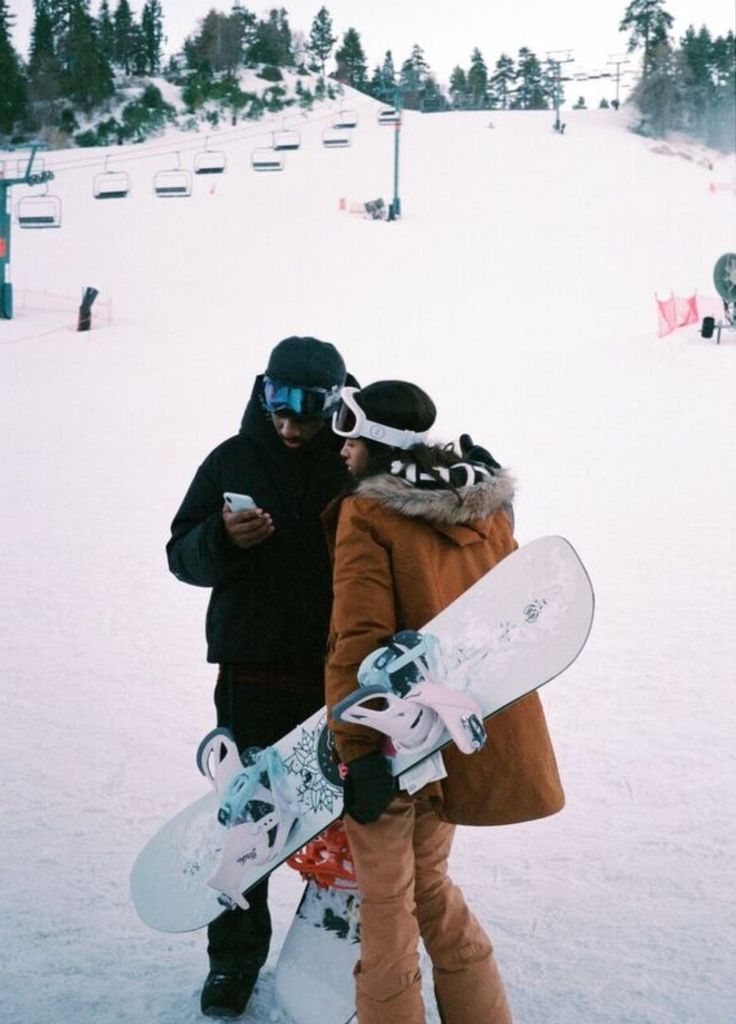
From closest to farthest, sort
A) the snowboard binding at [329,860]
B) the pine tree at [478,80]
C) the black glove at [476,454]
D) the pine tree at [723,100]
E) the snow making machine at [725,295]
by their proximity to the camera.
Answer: the black glove at [476,454] < the snowboard binding at [329,860] < the snow making machine at [725,295] < the pine tree at [723,100] < the pine tree at [478,80]

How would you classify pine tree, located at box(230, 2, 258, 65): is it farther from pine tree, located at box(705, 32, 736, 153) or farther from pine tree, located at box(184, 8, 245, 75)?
pine tree, located at box(705, 32, 736, 153)

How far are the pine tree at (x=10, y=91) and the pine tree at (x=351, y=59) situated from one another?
3852cm

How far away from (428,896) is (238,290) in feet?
71.3

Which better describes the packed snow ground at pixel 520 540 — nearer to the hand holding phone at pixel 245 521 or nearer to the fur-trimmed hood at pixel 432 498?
the hand holding phone at pixel 245 521

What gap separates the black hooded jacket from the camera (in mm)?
2393

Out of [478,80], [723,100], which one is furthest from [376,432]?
[478,80]

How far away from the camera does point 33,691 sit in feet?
15.0

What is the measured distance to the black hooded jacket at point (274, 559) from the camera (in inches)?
94.2

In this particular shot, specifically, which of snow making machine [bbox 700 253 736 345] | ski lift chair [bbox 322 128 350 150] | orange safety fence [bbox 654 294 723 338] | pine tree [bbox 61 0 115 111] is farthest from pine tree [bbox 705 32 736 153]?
snow making machine [bbox 700 253 736 345]

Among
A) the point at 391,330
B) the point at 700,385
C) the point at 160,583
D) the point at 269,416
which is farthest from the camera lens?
the point at 391,330

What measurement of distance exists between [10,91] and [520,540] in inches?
2745

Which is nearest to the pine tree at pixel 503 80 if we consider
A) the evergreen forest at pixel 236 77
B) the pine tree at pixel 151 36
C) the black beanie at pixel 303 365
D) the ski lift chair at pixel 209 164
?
the evergreen forest at pixel 236 77

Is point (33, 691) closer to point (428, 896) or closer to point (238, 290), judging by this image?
point (428, 896)

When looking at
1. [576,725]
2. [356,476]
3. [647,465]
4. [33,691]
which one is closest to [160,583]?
[33,691]
